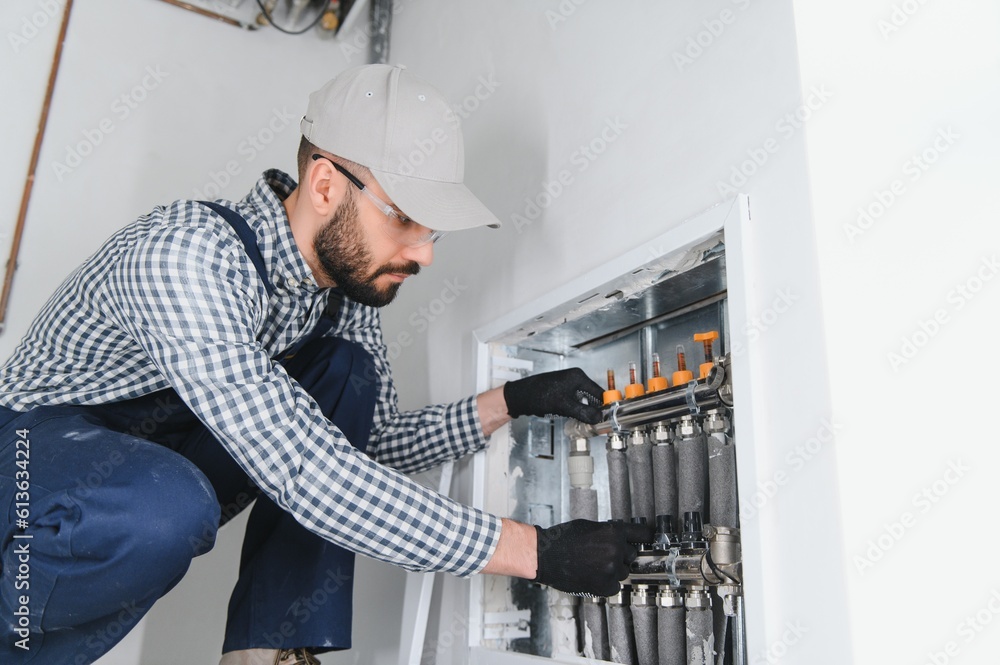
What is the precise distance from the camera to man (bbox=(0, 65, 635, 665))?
0.92 metres

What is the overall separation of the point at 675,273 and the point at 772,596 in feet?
1.40

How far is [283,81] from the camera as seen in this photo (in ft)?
6.88

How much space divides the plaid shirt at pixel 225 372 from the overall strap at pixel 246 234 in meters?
0.02

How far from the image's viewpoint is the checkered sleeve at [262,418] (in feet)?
3.09

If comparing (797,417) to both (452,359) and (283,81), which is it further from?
(283,81)

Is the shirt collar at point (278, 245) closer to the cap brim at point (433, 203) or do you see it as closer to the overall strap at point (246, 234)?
the overall strap at point (246, 234)
